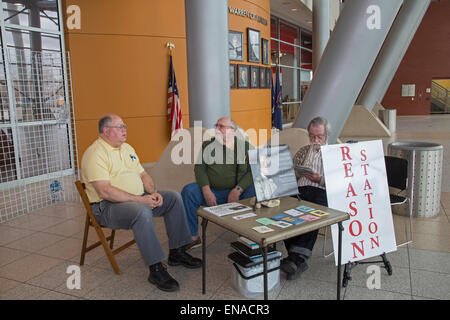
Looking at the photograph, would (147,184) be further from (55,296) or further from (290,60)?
(290,60)

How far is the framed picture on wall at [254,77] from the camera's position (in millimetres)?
9288

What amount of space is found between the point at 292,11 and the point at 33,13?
30.7 ft

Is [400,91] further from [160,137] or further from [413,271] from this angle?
[413,271]

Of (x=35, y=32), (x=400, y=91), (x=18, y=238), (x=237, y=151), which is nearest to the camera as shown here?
(x=237, y=151)

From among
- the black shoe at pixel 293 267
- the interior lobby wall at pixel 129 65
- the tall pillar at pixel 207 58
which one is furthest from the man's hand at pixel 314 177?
the interior lobby wall at pixel 129 65

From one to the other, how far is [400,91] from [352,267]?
19949mm

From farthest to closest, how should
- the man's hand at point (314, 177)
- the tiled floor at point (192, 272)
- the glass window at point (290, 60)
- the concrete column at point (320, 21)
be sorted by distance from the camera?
1. the glass window at point (290, 60)
2. the concrete column at point (320, 21)
3. the man's hand at point (314, 177)
4. the tiled floor at point (192, 272)

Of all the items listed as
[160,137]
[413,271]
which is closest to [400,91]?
[160,137]

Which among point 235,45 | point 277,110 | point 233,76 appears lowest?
point 277,110

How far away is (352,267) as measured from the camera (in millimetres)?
2703

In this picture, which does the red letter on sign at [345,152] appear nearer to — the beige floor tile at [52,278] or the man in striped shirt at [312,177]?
the man in striped shirt at [312,177]

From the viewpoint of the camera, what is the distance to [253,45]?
363 inches

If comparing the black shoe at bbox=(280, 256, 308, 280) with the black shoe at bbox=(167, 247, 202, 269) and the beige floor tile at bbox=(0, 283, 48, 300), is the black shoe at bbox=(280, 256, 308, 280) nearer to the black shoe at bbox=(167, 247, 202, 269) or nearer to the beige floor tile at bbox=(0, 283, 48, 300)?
the black shoe at bbox=(167, 247, 202, 269)

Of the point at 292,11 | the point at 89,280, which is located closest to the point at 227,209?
the point at 89,280
